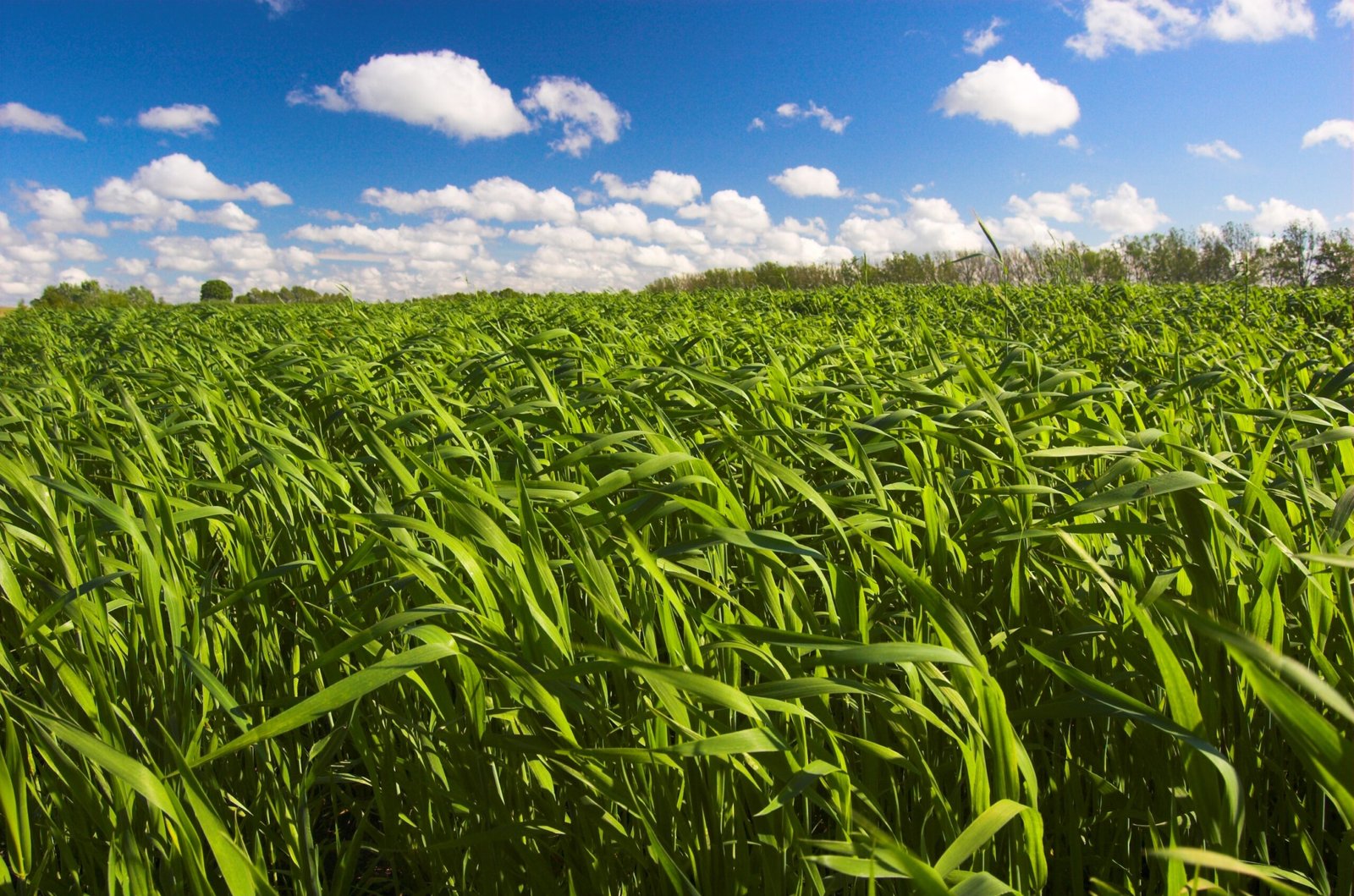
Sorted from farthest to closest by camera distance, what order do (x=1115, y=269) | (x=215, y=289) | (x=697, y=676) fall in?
(x=215, y=289) → (x=1115, y=269) → (x=697, y=676)

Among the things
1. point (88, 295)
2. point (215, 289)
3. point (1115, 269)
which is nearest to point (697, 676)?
point (1115, 269)

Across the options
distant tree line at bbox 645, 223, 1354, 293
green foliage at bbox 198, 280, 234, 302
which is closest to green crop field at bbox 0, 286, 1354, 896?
distant tree line at bbox 645, 223, 1354, 293

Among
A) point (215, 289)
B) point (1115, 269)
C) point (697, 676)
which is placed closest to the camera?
point (697, 676)

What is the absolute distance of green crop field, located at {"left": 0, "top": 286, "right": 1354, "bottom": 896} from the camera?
2.36ft

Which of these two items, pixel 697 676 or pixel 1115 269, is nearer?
pixel 697 676

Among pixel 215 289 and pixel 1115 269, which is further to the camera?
pixel 215 289

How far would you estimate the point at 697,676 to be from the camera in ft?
2.20

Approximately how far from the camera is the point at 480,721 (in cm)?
89

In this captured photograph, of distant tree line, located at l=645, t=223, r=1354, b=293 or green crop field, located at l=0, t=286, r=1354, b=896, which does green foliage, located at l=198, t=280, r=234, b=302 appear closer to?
distant tree line, located at l=645, t=223, r=1354, b=293

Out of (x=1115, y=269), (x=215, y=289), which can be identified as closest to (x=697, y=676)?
(x=1115, y=269)

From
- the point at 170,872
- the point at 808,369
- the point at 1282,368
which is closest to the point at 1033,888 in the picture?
the point at 170,872

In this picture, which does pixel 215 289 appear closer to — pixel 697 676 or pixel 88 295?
pixel 88 295

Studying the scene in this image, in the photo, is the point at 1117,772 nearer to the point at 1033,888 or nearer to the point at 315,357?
the point at 1033,888

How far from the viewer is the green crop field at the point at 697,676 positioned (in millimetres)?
720
